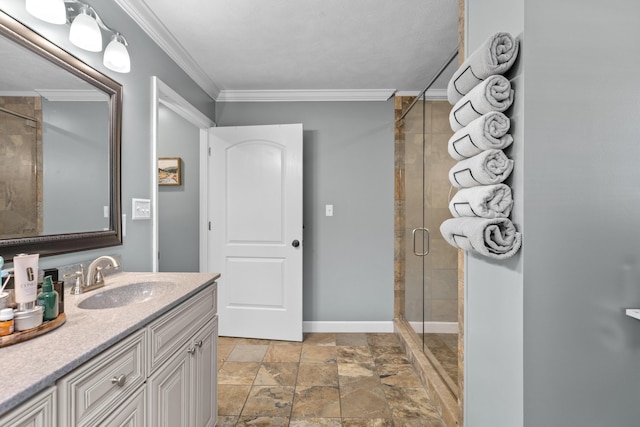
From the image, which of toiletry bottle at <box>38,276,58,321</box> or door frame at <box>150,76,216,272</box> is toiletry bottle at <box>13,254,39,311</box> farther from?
door frame at <box>150,76,216,272</box>

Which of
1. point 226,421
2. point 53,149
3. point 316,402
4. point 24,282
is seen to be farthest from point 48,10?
point 316,402

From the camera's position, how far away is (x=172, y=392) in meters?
1.25

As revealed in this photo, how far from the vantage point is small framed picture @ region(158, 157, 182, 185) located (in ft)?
10.9

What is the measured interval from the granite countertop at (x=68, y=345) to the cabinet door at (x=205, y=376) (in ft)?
1.08

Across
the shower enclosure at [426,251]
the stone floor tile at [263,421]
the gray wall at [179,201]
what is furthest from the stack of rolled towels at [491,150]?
the gray wall at [179,201]

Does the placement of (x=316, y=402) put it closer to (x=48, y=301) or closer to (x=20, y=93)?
(x=48, y=301)

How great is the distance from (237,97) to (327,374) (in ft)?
8.45

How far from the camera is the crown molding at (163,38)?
1810 millimetres

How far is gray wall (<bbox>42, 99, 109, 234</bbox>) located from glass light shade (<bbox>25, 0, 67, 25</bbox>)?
1.00ft

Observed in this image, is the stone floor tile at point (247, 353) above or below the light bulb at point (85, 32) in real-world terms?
below

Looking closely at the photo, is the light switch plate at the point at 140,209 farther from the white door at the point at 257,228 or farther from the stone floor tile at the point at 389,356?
the stone floor tile at the point at 389,356

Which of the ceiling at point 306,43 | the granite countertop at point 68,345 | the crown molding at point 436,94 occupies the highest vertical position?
the ceiling at point 306,43

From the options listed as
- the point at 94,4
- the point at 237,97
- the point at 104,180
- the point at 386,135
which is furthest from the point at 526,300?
the point at 237,97

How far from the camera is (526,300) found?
1.03 m
